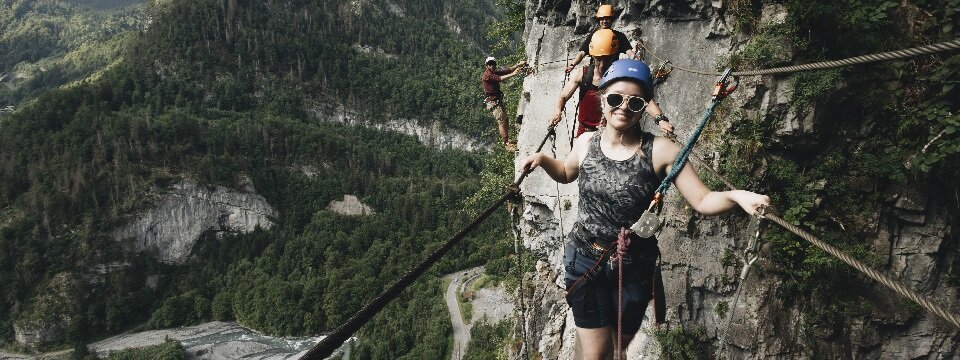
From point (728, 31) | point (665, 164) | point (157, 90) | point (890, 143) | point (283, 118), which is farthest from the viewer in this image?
point (283, 118)

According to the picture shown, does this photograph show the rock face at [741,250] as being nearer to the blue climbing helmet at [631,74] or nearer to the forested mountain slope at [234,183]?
the blue climbing helmet at [631,74]

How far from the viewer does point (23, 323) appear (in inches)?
3078

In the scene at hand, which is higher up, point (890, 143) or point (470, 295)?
point (890, 143)

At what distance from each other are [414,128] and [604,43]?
147 metres

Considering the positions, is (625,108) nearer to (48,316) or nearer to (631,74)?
(631,74)

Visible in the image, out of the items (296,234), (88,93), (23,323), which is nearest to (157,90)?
(88,93)

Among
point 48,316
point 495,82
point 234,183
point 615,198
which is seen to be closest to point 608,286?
point 615,198

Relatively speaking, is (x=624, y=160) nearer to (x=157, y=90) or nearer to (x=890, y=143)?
(x=890, y=143)

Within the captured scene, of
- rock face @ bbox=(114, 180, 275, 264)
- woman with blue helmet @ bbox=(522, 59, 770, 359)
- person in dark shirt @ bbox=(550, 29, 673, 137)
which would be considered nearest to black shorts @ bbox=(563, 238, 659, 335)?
woman with blue helmet @ bbox=(522, 59, 770, 359)

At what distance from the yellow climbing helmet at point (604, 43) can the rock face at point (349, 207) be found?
357 ft

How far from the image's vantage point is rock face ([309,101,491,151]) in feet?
479

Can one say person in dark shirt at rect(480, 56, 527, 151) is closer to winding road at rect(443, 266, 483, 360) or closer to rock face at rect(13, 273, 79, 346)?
winding road at rect(443, 266, 483, 360)

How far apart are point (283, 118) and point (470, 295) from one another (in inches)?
3272

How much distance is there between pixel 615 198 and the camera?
10.2ft
